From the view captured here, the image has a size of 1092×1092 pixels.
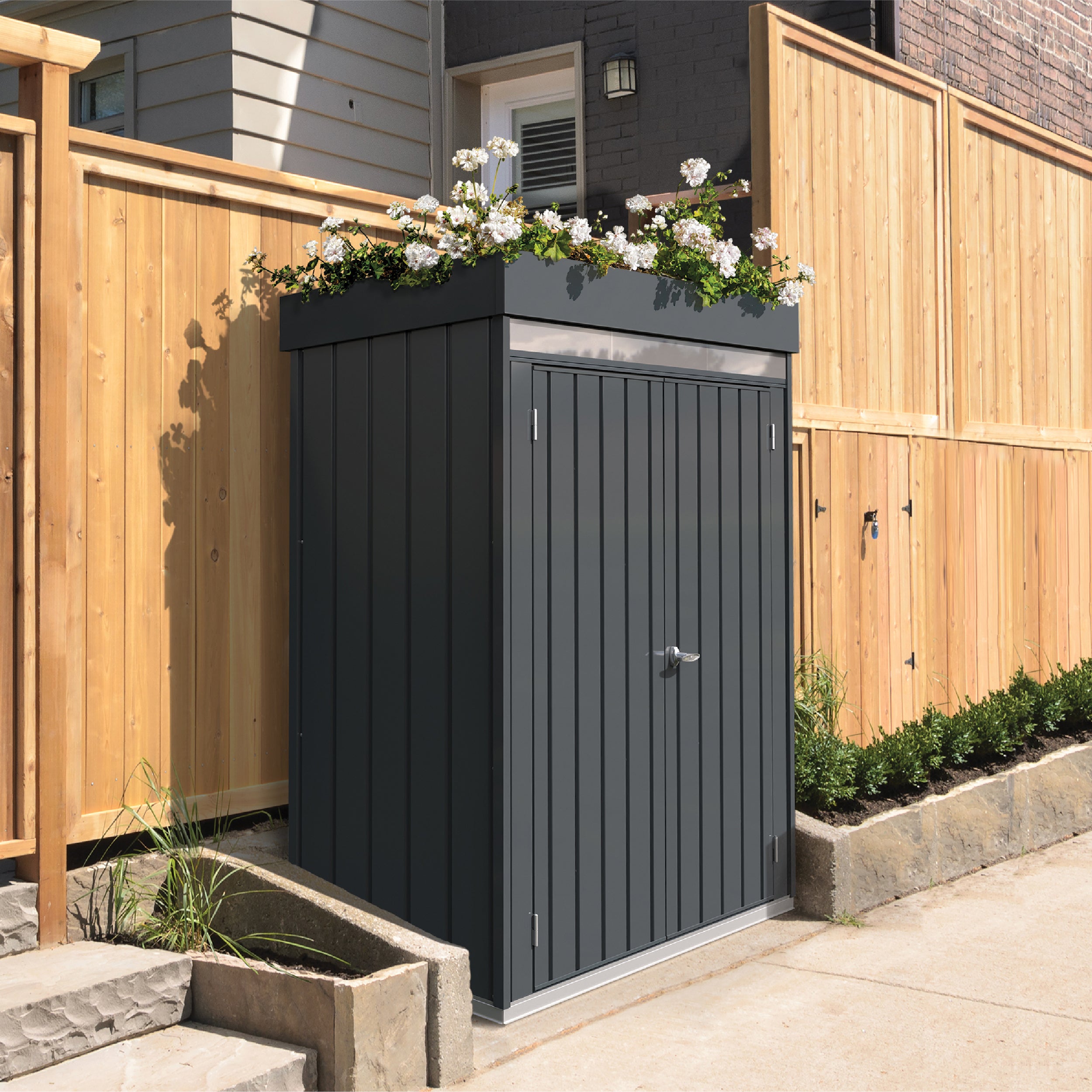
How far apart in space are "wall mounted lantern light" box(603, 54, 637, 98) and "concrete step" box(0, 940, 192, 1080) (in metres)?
6.94

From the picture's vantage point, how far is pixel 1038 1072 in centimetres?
407

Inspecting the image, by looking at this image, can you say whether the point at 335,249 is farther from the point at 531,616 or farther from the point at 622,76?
the point at 622,76

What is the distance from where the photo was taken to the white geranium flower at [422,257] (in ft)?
15.2

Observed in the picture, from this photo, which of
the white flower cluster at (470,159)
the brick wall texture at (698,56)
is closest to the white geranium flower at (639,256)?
the white flower cluster at (470,159)

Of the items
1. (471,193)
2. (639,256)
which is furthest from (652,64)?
(471,193)

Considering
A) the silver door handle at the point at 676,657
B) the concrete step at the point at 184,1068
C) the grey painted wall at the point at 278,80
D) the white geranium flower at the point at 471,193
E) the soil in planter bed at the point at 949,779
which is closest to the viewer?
the concrete step at the point at 184,1068

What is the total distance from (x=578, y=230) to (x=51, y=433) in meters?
2.03

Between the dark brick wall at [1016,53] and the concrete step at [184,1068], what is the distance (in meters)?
7.07

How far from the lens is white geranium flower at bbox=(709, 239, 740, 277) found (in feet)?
17.3

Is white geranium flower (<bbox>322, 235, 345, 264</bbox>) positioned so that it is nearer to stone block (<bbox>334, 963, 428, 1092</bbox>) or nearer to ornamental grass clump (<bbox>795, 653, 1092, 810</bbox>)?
stone block (<bbox>334, 963, 428, 1092</bbox>)

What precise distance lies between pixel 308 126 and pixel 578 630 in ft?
16.7

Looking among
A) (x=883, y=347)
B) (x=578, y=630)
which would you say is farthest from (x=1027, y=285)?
(x=578, y=630)

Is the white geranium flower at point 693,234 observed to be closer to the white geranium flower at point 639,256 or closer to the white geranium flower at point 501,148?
the white geranium flower at point 639,256

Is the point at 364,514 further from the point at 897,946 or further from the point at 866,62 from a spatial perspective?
the point at 866,62
